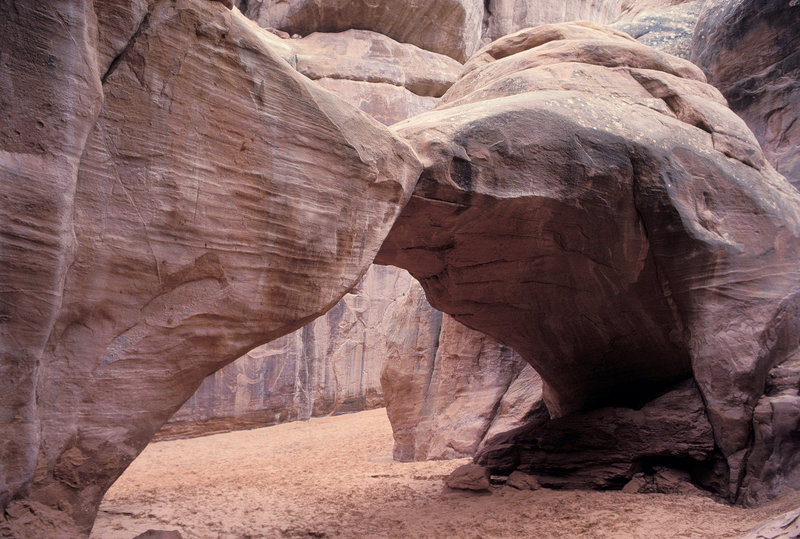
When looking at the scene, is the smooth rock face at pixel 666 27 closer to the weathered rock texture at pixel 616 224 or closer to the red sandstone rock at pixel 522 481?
the weathered rock texture at pixel 616 224

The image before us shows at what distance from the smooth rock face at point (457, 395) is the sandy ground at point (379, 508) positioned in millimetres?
347

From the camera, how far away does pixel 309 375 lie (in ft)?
37.6

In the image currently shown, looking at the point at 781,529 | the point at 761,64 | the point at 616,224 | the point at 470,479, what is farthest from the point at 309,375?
the point at 781,529

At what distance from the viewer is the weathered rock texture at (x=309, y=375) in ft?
35.3

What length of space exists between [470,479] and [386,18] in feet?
34.2

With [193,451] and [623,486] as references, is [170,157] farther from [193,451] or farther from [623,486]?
[193,451]

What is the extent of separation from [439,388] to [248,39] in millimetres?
5033

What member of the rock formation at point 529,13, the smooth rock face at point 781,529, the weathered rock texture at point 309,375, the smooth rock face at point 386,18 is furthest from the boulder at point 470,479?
the rock formation at point 529,13

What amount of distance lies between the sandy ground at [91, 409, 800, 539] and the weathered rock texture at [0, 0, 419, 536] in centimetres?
155

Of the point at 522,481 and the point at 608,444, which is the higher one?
the point at 608,444

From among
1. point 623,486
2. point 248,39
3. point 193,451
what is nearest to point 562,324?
point 623,486

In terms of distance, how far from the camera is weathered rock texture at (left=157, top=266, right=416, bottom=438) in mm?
10750

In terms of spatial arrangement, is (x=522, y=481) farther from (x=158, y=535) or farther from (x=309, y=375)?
(x=309, y=375)

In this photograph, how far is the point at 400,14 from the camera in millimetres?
13195
